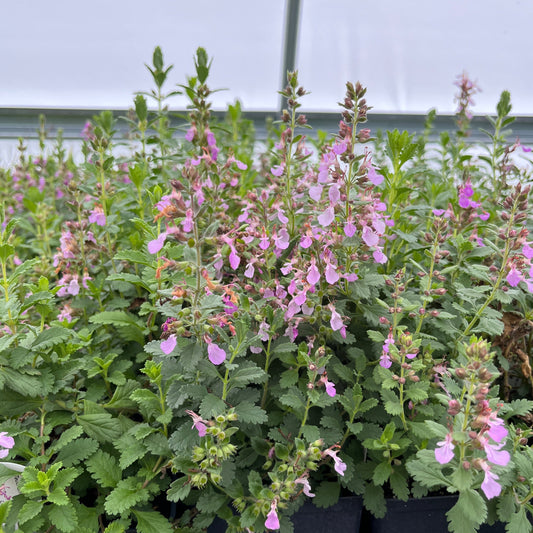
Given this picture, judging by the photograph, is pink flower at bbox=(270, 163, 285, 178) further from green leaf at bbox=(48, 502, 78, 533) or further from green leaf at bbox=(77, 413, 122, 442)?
green leaf at bbox=(48, 502, 78, 533)

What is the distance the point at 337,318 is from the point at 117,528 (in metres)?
0.60

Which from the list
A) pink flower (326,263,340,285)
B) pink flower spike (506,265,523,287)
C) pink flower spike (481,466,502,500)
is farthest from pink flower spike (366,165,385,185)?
pink flower spike (481,466,502,500)

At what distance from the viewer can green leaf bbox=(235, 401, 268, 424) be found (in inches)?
34.7

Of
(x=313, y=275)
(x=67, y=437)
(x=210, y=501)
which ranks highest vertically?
(x=313, y=275)

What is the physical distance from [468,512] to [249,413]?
414mm

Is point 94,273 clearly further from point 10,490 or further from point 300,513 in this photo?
point 300,513

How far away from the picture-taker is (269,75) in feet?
15.7

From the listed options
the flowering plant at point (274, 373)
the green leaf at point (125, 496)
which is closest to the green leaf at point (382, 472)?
the flowering plant at point (274, 373)

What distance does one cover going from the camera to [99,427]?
3.32ft

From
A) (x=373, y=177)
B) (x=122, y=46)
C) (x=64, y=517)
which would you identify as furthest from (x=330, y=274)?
(x=122, y=46)

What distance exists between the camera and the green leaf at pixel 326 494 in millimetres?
987

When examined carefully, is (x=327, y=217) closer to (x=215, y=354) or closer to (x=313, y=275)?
(x=313, y=275)

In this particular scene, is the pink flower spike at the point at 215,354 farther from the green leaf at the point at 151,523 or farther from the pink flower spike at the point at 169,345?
the green leaf at the point at 151,523

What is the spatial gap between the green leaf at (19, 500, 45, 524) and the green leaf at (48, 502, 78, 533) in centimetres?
3
